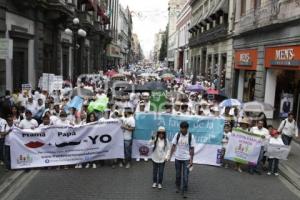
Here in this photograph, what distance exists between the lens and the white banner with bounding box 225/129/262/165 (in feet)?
34.4

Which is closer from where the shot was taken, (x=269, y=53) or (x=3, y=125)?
(x=3, y=125)

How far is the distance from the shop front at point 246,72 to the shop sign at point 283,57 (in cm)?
239

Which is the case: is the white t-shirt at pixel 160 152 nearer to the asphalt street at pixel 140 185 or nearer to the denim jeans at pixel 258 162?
the asphalt street at pixel 140 185

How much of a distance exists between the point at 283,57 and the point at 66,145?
10954 mm

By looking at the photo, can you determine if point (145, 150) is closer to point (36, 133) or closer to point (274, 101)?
point (36, 133)

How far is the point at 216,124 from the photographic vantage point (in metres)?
11.0

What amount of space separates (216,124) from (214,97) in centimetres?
753

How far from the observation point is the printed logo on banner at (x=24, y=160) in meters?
10.1

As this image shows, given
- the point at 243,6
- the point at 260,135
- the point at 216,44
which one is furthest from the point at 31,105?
the point at 216,44

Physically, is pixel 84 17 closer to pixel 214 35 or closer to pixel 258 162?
pixel 214 35

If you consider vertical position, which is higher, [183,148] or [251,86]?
[251,86]

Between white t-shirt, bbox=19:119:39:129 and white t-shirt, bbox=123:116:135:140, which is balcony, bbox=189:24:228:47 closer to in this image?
white t-shirt, bbox=123:116:135:140

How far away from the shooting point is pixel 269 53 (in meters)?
19.7

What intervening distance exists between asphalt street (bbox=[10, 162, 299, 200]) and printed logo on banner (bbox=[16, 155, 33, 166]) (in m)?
0.38
